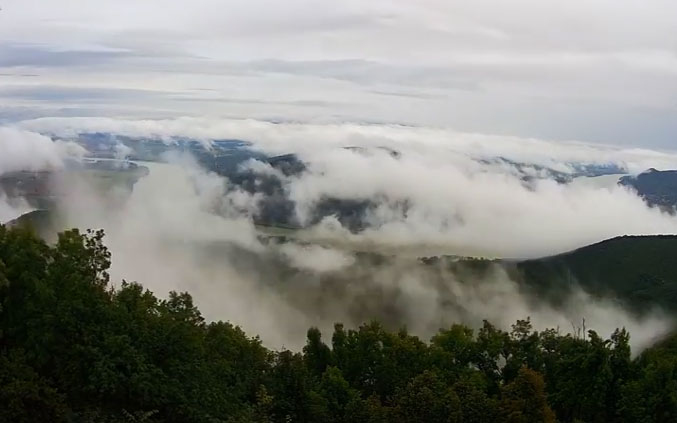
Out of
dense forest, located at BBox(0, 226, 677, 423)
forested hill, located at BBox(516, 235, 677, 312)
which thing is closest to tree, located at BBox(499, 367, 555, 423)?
dense forest, located at BBox(0, 226, 677, 423)

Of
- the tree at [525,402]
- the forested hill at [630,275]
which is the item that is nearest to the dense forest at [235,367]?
the tree at [525,402]

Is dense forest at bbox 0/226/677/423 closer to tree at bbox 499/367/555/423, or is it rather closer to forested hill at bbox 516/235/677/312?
tree at bbox 499/367/555/423

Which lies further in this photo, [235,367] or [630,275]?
[630,275]

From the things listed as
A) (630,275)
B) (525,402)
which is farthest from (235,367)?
(630,275)

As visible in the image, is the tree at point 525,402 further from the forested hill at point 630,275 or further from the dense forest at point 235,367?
the forested hill at point 630,275

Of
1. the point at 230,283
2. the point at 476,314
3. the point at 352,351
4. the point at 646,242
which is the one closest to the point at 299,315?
the point at 230,283

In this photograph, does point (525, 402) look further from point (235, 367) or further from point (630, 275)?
point (630, 275)
